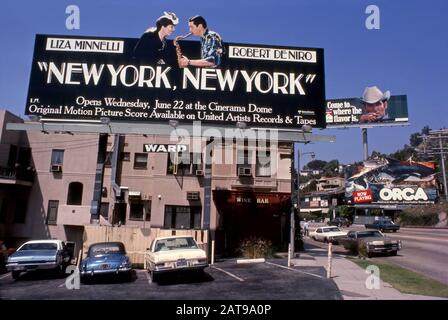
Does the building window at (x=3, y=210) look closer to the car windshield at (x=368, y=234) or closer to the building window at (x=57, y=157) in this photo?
the building window at (x=57, y=157)

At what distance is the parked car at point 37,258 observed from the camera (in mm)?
15059

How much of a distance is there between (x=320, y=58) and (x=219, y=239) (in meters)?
11.9

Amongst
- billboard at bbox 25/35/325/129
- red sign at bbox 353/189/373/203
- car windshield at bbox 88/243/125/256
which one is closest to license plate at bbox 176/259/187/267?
car windshield at bbox 88/243/125/256

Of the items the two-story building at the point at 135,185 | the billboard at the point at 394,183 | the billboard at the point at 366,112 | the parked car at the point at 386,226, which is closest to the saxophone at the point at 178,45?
the two-story building at the point at 135,185

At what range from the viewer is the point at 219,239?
23875mm

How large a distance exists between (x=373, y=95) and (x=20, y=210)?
60329 mm

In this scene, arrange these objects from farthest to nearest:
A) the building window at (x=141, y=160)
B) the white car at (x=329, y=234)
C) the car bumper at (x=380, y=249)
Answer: the white car at (x=329, y=234)
the building window at (x=141, y=160)
the car bumper at (x=380, y=249)

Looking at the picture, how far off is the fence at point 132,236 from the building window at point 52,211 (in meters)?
9.40

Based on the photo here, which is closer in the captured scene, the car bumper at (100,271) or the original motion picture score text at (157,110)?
the car bumper at (100,271)

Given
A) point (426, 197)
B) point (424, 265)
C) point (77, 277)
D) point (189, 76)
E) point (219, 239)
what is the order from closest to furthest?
point (77, 277)
point (424, 265)
point (189, 76)
point (219, 239)
point (426, 197)

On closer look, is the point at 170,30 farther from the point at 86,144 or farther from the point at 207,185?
the point at 86,144

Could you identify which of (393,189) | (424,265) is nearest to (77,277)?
(424,265)

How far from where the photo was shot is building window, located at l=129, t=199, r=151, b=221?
88.3ft

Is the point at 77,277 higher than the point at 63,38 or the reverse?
the reverse
